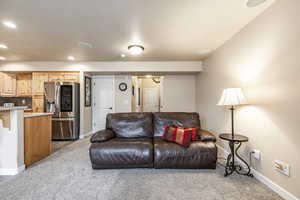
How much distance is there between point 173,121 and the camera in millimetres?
3145

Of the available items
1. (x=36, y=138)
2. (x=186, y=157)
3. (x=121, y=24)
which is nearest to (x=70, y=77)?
(x=36, y=138)

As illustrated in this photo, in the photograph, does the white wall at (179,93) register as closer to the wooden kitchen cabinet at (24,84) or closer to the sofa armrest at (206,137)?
the sofa armrest at (206,137)

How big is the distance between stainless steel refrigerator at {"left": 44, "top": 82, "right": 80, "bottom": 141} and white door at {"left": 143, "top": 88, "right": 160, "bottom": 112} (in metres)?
3.82

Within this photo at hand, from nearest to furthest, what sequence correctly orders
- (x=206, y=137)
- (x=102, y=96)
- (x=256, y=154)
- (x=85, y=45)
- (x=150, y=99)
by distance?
(x=256, y=154)
(x=206, y=137)
(x=85, y=45)
(x=102, y=96)
(x=150, y=99)

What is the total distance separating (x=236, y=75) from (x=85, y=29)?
2.72 metres

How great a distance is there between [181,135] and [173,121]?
63 cm

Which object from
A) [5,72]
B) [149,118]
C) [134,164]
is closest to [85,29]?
[149,118]

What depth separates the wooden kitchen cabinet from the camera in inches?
186

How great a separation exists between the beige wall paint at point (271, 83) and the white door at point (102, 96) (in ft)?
12.9

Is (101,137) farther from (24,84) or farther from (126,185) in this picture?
(24,84)

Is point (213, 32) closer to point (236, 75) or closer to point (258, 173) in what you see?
point (236, 75)

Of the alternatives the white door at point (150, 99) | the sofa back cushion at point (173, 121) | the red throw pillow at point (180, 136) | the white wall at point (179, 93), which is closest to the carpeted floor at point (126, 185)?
the red throw pillow at point (180, 136)

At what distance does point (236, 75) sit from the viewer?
8.81 feet

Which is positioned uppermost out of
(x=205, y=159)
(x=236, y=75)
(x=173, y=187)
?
(x=236, y=75)
